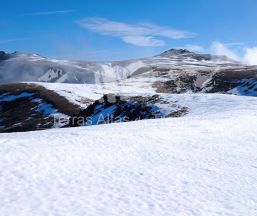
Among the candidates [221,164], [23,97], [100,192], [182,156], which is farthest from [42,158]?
[23,97]

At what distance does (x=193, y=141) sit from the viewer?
23.8 metres

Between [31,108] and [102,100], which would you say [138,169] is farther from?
[31,108]

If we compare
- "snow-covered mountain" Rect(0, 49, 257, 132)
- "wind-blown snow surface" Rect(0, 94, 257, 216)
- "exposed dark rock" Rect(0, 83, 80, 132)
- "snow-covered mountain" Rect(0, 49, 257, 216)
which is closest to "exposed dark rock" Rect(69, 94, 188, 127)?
"snow-covered mountain" Rect(0, 49, 257, 132)

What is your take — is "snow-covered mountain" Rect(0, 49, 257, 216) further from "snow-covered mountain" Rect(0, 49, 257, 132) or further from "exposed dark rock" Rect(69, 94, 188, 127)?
"snow-covered mountain" Rect(0, 49, 257, 132)

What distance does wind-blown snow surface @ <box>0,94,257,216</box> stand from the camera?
513 inches

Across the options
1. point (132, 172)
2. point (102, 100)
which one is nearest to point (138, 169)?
point (132, 172)

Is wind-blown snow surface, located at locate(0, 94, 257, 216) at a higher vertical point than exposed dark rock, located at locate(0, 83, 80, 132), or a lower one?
higher

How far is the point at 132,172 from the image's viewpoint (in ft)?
55.5

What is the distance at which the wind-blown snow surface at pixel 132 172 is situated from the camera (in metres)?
13.0

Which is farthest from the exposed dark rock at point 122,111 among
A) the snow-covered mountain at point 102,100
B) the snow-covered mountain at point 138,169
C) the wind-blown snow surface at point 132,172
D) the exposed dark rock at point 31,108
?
the wind-blown snow surface at point 132,172

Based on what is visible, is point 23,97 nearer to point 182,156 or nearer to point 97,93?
point 97,93

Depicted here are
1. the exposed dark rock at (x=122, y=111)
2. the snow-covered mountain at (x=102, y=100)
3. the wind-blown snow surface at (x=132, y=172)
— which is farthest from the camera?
the snow-covered mountain at (x=102, y=100)

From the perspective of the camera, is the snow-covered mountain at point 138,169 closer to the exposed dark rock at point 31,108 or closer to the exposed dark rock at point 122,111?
the exposed dark rock at point 122,111

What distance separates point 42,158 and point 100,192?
467 centimetres
